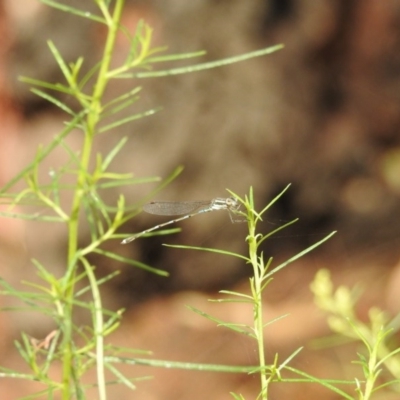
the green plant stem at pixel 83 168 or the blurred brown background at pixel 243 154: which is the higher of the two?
the green plant stem at pixel 83 168

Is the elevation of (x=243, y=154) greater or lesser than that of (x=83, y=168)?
lesser

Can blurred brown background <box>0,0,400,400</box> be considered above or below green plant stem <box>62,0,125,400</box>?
below

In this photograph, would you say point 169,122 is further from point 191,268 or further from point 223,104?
point 191,268

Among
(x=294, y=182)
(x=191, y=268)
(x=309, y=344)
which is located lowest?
(x=309, y=344)

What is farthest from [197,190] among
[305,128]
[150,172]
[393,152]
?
[393,152]

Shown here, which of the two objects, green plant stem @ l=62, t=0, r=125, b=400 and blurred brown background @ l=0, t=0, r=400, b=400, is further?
blurred brown background @ l=0, t=0, r=400, b=400

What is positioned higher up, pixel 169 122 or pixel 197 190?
pixel 169 122

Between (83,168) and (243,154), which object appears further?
(243,154)

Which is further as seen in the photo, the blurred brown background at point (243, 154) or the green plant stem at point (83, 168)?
the blurred brown background at point (243, 154)
